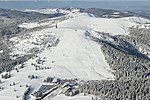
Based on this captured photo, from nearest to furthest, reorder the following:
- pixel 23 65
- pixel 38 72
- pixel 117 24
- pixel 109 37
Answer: pixel 38 72
pixel 23 65
pixel 109 37
pixel 117 24

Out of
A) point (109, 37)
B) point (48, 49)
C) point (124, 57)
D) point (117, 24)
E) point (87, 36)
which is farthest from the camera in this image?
point (117, 24)

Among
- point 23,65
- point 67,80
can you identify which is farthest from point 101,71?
point 23,65

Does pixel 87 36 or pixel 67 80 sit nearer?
pixel 67 80

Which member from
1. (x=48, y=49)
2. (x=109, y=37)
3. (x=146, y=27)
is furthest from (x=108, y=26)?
(x=48, y=49)

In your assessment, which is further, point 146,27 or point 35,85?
point 146,27

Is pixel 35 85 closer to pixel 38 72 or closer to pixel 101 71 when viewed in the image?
pixel 38 72

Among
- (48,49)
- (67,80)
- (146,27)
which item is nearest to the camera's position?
(67,80)

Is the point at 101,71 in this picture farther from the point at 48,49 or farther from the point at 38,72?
the point at 48,49

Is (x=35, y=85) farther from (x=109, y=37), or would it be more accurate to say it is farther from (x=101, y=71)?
(x=109, y=37)

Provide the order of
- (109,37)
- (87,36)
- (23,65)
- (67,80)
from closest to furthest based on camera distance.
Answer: (67,80), (23,65), (87,36), (109,37)
